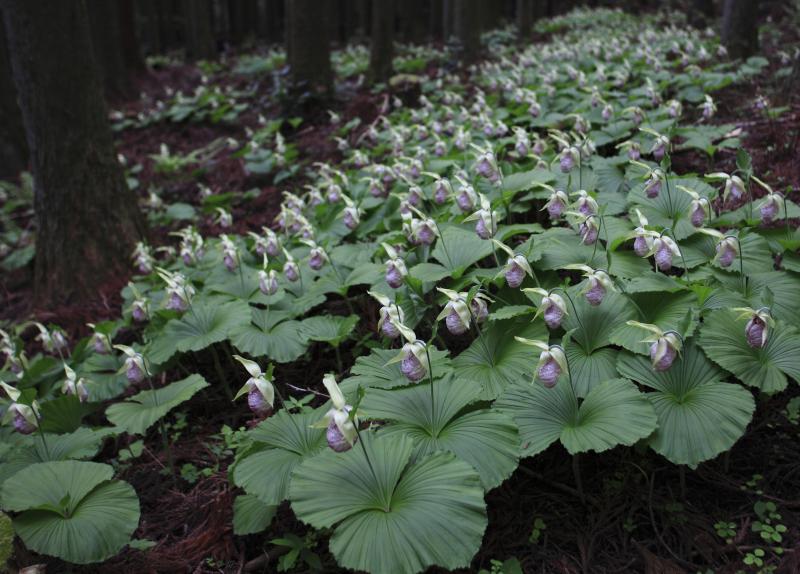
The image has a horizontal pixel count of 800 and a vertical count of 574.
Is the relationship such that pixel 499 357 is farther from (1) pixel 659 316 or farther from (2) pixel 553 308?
(1) pixel 659 316

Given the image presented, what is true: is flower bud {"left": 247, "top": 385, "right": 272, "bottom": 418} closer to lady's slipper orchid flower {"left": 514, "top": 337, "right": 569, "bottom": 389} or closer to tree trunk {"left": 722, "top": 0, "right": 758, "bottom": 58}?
lady's slipper orchid flower {"left": 514, "top": 337, "right": 569, "bottom": 389}

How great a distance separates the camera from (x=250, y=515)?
2375 mm

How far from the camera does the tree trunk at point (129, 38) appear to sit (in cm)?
1542

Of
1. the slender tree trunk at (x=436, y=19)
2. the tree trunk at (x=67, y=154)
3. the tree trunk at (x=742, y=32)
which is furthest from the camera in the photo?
the slender tree trunk at (x=436, y=19)

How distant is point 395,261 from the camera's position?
296 cm

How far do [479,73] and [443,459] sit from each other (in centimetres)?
942

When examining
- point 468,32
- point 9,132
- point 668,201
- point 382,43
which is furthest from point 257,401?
point 468,32

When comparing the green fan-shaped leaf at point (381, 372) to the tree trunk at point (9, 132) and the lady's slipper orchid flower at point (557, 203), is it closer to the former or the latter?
the lady's slipper orchid flower at point (557, 203)

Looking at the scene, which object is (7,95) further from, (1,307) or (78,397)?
(78,397)

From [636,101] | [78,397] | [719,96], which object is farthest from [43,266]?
[719,96]

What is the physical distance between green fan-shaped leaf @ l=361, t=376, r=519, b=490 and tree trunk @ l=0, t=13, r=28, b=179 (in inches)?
313

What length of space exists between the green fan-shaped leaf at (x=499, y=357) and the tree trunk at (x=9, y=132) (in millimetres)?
7972

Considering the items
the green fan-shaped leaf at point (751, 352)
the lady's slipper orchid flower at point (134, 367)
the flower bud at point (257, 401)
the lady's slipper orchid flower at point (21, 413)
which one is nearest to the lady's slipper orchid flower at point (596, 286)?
the green fan-shaped leaf at point (751, 352)

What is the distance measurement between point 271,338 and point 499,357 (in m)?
1.37
